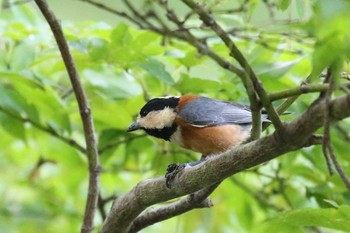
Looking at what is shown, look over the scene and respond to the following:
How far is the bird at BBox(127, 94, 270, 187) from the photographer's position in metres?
2.07

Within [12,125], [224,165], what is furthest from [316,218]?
[12,125]

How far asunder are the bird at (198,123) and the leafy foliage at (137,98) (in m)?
0.05

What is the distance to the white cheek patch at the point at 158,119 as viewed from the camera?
2066mm

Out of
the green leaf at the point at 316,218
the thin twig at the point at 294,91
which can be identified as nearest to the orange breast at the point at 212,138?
the green leaf at the point at 316,218

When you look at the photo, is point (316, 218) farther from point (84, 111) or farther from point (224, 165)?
point (84, 111)

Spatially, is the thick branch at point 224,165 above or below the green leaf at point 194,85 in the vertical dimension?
below

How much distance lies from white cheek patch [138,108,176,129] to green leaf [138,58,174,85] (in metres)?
0.22

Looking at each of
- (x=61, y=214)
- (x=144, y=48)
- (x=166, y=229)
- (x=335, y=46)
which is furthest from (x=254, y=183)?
(x=335, y=46)

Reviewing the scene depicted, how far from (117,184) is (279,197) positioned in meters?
0.62

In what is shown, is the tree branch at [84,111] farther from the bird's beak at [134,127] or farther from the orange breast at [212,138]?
the orange breast at [212,138]

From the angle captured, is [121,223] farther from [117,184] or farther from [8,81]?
[117,184]

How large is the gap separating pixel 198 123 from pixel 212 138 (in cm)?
7

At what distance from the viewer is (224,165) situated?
1.28 m

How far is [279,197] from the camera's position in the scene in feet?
8.11
